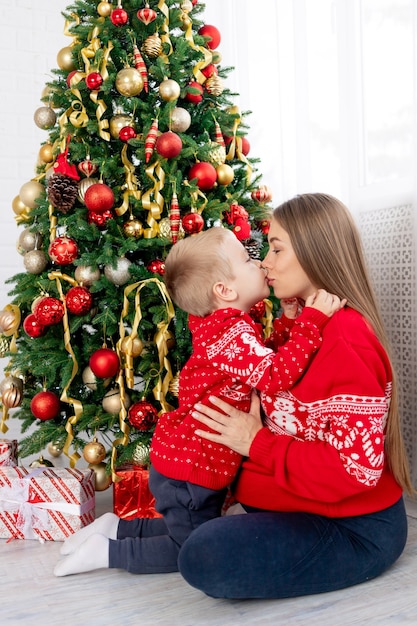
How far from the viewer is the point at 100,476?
77.8 inches

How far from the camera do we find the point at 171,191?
75.4 inches

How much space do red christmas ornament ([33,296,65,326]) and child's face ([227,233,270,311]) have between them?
552mm

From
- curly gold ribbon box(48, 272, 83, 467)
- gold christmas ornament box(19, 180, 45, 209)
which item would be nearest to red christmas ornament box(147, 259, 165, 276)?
curly gold ribbon box(48, 272, 83, 467)

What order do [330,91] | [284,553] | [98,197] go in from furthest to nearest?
[330,91], [98,197], [284,553]

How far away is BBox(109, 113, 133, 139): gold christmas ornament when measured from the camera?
1.91 metres

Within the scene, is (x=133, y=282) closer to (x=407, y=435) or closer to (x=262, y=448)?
(x=262, y=448)

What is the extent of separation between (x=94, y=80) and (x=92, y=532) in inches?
48.9

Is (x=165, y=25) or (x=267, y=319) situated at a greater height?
(x=165, y=25)

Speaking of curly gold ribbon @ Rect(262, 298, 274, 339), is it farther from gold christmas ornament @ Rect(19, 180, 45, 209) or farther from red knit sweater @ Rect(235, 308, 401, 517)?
gold christmas ornament @ Rect(19, 180, 45, 209)

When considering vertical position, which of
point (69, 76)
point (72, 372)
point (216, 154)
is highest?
point (69, 76)

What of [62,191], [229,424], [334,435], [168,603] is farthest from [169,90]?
[168,603]

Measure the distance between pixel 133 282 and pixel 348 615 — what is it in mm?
1034

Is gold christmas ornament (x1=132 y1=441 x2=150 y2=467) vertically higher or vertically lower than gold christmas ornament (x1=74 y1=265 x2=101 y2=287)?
lower

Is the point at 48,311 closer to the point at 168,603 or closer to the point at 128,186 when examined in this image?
the point at 128,186
